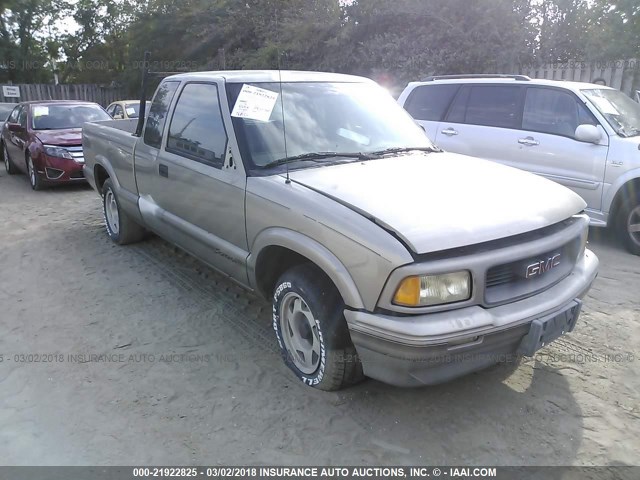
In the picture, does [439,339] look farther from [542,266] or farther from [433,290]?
[542,266]

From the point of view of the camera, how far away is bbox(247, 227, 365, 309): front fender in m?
2.83

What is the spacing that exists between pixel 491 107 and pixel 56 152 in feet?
23.4

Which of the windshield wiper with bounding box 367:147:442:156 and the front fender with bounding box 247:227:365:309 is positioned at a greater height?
the windshield wiper with bounding box 367:147:442:156

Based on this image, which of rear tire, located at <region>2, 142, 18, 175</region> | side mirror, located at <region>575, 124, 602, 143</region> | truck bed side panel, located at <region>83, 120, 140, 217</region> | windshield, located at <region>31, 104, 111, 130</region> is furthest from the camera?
rear tire, located at <region>2, 142, 18, 175</region>

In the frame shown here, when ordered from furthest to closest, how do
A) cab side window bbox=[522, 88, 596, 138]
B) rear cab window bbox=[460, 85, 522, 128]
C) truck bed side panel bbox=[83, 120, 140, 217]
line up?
rear cab window bbox=[460, 85, 522, 128] < cab side window bbox=[522, 88, 596, 138] < truck bed side panel bbox=[83, 120, 140, 217]

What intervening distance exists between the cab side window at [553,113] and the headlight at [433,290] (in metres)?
4.42

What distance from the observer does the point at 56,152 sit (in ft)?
30.4

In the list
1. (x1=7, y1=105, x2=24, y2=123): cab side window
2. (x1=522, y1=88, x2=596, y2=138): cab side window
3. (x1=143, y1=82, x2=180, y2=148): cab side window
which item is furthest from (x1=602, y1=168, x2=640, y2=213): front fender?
(x1=7, y1=105, x2=24, y2=123): cab side window

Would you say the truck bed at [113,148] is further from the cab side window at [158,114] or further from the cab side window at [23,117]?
the cab side window at [23,117]

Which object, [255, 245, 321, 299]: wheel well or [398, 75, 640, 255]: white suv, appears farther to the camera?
[398, 75, 640, 255]: white suv

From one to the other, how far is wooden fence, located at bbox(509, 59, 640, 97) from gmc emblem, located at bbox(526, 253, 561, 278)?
8.64m

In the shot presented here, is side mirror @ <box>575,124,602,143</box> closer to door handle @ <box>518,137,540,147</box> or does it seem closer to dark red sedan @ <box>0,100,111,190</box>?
door handle @ <box>518,137,540,147</box>

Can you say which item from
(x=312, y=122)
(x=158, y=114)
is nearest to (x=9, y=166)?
(x=158, y=114)

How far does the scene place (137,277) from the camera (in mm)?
5367
